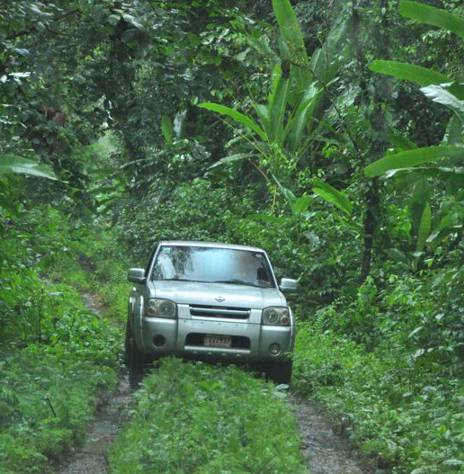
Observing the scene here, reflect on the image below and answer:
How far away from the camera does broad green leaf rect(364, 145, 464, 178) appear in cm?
910

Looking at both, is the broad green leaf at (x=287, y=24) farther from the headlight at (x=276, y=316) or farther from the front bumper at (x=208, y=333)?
the front bumper at (x=208, y=333)

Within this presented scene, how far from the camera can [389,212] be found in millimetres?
13867

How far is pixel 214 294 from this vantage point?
10.4 m

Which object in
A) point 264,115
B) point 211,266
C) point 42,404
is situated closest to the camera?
point 42,404

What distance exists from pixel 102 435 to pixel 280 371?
2.87 m

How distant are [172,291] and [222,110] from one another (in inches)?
308

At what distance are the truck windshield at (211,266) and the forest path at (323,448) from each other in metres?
1.88

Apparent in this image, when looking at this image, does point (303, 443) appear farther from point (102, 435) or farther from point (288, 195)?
point (288, 195)

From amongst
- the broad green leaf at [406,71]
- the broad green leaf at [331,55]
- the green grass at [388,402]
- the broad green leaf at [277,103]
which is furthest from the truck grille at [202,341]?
the broad green leaf at [277,103]

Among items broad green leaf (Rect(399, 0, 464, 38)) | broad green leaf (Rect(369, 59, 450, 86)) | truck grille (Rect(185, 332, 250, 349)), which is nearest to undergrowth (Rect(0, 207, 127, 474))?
truck grille (Rect(185, 332, 250, 349))

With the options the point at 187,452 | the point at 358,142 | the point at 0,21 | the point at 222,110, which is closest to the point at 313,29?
the point at 222,110

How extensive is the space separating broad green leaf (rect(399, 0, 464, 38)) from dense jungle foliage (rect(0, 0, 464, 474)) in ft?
0.05

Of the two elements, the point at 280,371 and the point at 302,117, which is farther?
the point at 302,117

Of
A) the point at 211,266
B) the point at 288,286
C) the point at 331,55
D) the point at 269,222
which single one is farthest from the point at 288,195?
the point at 288,286
